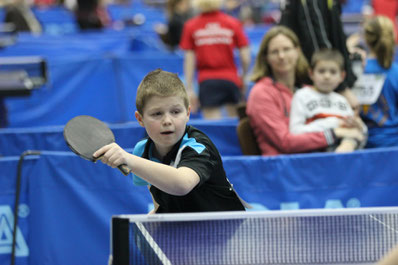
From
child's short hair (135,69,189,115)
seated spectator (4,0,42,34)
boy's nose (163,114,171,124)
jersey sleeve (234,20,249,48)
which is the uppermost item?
seated spectator (4,0,42,34)

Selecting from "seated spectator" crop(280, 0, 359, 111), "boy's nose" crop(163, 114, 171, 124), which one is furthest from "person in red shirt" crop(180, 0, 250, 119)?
"boy's nose" crop(163, 114, 171, 124)

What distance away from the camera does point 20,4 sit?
14969mm

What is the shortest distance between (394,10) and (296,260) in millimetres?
10773

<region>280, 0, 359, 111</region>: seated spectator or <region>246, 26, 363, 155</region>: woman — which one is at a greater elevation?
<region>280, 0, 359, 111</region>: seated spectator

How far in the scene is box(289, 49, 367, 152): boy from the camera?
4961mm

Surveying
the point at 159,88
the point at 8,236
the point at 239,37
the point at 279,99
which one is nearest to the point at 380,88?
the point at 279,99

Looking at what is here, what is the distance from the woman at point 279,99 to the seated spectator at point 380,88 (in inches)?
24.5

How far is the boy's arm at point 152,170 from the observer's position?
2.34 m

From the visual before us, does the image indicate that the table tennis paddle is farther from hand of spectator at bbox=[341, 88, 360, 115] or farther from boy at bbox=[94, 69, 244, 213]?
hand of spectator at bbox=[341, 88, 360, 115]

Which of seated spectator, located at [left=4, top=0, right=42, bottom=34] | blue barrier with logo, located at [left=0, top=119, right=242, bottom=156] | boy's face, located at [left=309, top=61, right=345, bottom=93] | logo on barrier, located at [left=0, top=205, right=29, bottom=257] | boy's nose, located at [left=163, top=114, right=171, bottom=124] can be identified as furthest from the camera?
seated spectator, located at [left=4, top=0, right=42, bottom=34]

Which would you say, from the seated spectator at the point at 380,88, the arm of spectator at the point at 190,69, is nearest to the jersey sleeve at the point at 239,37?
the arm of spectator at the point at 190,69

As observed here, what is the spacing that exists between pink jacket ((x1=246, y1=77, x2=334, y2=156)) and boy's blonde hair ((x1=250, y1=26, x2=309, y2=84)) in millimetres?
91

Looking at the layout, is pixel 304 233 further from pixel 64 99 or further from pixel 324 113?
pixel 64 99

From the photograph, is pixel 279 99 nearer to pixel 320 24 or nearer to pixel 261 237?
pixel 320 24
